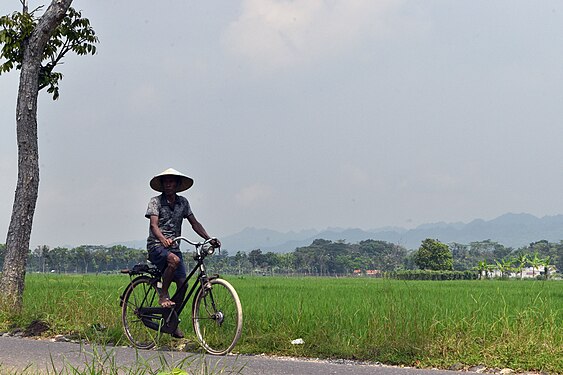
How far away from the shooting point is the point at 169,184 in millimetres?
9102

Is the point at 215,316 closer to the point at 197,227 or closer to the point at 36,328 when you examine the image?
the point at 197,227

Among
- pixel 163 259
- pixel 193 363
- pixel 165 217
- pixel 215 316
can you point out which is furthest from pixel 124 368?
pixel 165 217

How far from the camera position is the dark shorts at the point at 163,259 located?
8.93 metres

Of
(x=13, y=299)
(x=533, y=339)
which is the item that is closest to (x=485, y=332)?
(x=533, y=339)

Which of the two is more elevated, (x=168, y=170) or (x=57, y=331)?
(x=168, y=170)

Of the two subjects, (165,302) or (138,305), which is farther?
(138,305)

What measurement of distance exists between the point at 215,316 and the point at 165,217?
1.41 metres

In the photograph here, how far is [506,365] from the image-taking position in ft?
24.7

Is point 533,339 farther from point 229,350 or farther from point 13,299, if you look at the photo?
point 13,299

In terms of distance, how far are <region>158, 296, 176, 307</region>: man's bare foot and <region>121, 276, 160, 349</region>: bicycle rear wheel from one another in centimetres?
23

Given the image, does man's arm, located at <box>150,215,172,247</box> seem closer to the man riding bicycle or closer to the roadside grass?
the man riding bicycle

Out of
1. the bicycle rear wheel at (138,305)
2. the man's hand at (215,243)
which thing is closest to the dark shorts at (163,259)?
the bicycle rear wheel at (138,305)

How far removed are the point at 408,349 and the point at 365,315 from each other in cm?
211

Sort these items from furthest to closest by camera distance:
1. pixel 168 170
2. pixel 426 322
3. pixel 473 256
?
pixel 473 256 < pixel 168 170 < pixel 426 322
